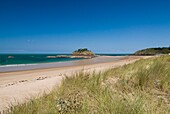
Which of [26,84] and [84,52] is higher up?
[84,52]

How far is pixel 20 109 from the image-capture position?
315 centimetres

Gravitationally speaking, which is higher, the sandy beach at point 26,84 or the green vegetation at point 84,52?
the green vegetation at point 84,52

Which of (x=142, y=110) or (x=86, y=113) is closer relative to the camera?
(x=142, y=110)

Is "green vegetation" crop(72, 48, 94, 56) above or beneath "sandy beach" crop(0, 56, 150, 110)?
above

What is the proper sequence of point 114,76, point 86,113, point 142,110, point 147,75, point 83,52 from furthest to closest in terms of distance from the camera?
point 83,52, point 114,76, point 147,75, point 86,113, point 142,110

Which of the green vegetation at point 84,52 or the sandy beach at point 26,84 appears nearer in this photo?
the sandy beach at point 26,84

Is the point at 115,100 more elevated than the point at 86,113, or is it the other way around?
the point at 115,100

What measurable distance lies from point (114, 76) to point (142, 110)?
4384mm

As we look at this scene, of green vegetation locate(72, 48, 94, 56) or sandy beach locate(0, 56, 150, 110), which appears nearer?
sandy beach locate(0, 56, 150, 110)

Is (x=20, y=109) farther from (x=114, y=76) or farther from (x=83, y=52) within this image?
(x=83, y=52)

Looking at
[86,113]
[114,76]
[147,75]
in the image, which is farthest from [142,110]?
[114,76]

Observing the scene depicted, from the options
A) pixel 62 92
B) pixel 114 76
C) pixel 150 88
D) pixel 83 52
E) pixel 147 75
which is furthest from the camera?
pixel 83 52

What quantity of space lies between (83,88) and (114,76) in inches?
113

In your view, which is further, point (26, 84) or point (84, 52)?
point (84, 52)
